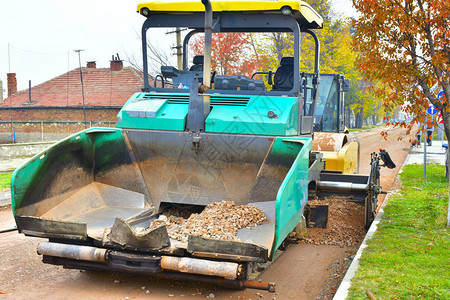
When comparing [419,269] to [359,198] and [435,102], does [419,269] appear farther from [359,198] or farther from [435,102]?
[435,102]

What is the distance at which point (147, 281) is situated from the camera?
5.48 m

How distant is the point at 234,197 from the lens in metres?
5.93

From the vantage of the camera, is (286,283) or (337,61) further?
(337,61)

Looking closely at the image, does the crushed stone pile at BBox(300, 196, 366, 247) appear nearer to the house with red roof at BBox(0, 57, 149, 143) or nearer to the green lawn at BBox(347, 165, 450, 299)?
the green lawn at BBox(347, 165, 450, 299)

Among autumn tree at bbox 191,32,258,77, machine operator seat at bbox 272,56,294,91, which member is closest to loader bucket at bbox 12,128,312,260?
machine operator seat at bbox 272,56,294,91

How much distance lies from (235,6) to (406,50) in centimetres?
332

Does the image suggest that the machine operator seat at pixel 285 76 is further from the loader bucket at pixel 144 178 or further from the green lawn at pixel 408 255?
the green lawn at pixel 408 255

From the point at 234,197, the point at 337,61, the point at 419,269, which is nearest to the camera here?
the point at 419,269

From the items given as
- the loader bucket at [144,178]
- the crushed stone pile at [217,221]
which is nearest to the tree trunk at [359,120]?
the loader bucket at [144,178]

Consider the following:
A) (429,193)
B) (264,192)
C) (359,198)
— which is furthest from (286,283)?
(429,193)

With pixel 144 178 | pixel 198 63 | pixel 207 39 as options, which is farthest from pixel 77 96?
pixel 207 39

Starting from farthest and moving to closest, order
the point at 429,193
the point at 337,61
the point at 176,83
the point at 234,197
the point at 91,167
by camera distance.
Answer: the point at 337,61, the point at 429,193, the point at 176,83, the point at 91,167, the point at 234,197

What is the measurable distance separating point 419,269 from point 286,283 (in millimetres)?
1451

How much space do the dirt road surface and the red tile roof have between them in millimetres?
24096
